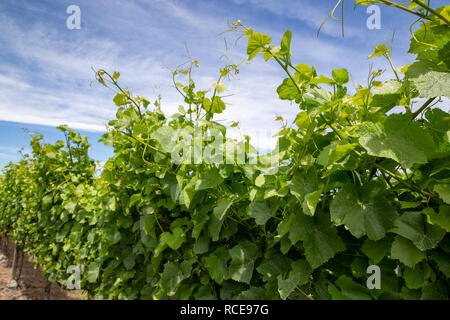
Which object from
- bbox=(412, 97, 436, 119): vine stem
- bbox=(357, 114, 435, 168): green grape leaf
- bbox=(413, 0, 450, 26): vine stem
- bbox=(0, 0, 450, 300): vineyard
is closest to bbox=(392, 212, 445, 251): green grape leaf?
bbox=(0, 0, 450, 300): vineyard

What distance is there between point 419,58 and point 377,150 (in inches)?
15.3

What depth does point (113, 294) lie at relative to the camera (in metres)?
2.69

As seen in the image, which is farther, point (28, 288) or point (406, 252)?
point (28, 288)

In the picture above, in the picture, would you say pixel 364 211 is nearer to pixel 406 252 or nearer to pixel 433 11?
pixel 406 252

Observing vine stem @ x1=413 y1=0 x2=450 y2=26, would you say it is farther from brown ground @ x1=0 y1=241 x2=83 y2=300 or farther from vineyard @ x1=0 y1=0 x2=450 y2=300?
brown ground @ x1=0 y1=241 x2=83 y2=300

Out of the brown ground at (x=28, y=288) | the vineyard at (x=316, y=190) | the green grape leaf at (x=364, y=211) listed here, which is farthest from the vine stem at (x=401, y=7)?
the brown ground at (x=28, y=288)

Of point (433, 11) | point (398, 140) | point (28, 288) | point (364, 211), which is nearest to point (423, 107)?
point (398, 140)

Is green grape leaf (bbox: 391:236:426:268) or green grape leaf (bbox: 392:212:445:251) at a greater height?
green grape leaf (bbox: 392:212:445:251)

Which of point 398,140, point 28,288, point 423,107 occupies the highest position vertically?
point 423,107

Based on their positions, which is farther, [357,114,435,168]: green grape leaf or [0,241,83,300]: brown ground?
[0,241,83,300]: brown ground

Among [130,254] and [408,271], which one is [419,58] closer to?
[408,271]

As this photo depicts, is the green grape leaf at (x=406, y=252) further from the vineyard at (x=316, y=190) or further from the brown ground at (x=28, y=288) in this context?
the brown ground at (x=28, y=288)

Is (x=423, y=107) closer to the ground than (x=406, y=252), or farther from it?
farther from it
